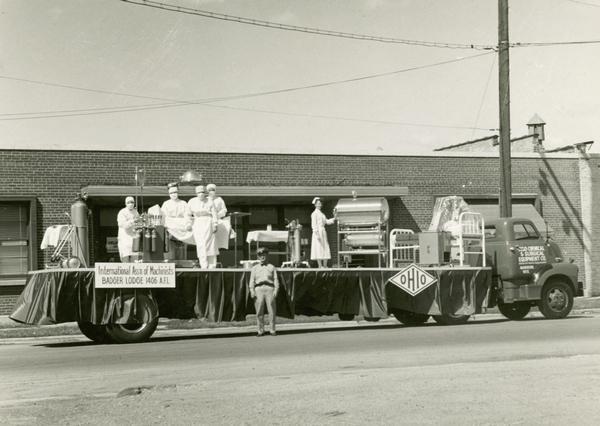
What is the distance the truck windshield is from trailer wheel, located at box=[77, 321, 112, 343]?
9.01 metres

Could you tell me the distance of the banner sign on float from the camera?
1490 cm

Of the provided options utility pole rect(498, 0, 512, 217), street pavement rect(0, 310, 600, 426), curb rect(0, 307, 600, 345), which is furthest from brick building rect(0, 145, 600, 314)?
street pavement rect(0, 310, 600, 426)

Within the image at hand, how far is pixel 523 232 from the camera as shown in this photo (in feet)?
62.0

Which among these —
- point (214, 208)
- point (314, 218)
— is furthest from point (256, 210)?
point (214, 208)

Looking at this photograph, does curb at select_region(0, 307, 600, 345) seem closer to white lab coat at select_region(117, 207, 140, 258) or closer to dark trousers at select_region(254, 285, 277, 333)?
dark trousers at select_region(254, 285, 277, 333)

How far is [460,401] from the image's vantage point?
26.9ft

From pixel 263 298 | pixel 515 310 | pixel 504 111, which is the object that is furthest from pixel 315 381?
pixel 504 111

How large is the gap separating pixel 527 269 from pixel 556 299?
1093 mm

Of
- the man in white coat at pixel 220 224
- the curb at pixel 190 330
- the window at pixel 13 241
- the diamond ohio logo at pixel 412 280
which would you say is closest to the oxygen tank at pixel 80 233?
the curb at pixel 190 330

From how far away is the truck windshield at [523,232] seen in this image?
741 inches

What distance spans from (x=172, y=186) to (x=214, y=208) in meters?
0.94

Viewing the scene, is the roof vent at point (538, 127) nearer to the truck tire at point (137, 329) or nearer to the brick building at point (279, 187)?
the brick building at point (279, 187)

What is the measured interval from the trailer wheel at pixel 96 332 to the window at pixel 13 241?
9722 mm

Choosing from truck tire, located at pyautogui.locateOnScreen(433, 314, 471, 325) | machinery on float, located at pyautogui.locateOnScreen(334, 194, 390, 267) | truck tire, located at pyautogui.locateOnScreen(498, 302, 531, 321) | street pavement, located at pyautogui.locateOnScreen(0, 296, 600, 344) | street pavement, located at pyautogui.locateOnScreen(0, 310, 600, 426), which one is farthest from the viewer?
truck tire, located at pyautogui.locateOnScreen(498, 302, 531, 321)
